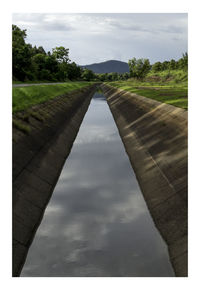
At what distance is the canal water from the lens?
1416 centimetres

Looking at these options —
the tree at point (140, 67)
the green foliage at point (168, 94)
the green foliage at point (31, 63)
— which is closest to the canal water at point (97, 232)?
the green foliage at point (168, 94)

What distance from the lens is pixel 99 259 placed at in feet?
48.7

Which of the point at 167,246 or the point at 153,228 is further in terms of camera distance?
the point at 153,228

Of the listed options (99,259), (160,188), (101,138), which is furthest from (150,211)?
(101,138)

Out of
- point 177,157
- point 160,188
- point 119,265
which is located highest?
point 177,157

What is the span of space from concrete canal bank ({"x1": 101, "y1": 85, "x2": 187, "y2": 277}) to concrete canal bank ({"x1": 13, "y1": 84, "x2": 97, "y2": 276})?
651cm

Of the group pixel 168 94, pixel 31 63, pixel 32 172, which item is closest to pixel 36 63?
pixel 31 63

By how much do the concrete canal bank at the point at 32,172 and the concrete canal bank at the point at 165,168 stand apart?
6505 mm

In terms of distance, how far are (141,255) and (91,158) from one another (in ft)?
63.6

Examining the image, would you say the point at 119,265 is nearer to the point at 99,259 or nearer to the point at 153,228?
the point at 99,259

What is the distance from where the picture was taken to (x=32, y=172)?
72.3 ft

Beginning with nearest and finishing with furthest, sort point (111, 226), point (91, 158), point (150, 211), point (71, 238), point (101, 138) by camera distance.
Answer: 1. point (71, 238)
2. point (111, 226)
3. point (150, 211)
4. point (91, 158)
5. point (101, 138)

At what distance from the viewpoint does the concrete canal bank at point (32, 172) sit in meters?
15.9

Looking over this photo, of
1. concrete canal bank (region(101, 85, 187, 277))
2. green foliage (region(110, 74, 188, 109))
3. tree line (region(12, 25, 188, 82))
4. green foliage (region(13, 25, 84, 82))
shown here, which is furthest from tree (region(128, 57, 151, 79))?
concrete canal bank (region(101, 85, 187, 277))
